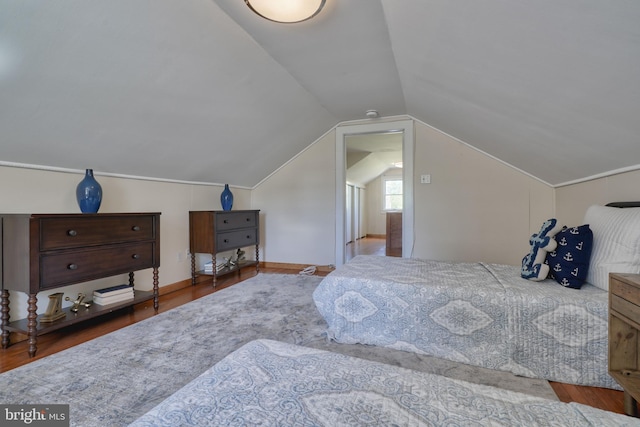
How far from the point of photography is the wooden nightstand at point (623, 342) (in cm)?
121

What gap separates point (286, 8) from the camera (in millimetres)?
1617

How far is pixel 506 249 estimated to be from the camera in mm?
3611

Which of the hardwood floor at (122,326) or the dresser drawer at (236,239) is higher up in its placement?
the dresser drawer at (236,239)

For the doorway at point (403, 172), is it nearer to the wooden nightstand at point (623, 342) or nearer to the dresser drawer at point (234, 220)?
the dresser drawer at point (234, 220)

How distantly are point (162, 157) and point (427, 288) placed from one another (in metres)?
2.64

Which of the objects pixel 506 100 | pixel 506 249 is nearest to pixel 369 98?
pixel 506 100

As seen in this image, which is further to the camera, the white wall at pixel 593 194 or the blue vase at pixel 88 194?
the blue vase at pixel 88 194

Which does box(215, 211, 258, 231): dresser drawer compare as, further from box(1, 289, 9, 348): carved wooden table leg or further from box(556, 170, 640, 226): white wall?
box(556, 170, 640, 226): white wall

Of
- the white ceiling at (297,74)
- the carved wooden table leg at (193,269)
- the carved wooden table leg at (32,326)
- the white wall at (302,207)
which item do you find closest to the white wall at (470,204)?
the white ceiling at (297,74)

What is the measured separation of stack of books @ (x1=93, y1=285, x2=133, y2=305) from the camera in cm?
239

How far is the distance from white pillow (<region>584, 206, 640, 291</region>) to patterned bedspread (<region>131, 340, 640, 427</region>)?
1298 mm

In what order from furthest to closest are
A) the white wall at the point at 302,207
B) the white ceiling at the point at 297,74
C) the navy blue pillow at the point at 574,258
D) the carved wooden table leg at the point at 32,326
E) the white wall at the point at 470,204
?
the white wall at the point at 302,207 < the white wall at the point at 470,204 < the carved wooden table leg at the point at 32,326 < the navy blue pillow at the point at 574,258 < the white ceiling at the point at 297,74

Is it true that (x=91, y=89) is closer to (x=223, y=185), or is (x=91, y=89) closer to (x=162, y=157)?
(x=162, y=157)

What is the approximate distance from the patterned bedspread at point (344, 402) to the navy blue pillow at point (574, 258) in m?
1.34
